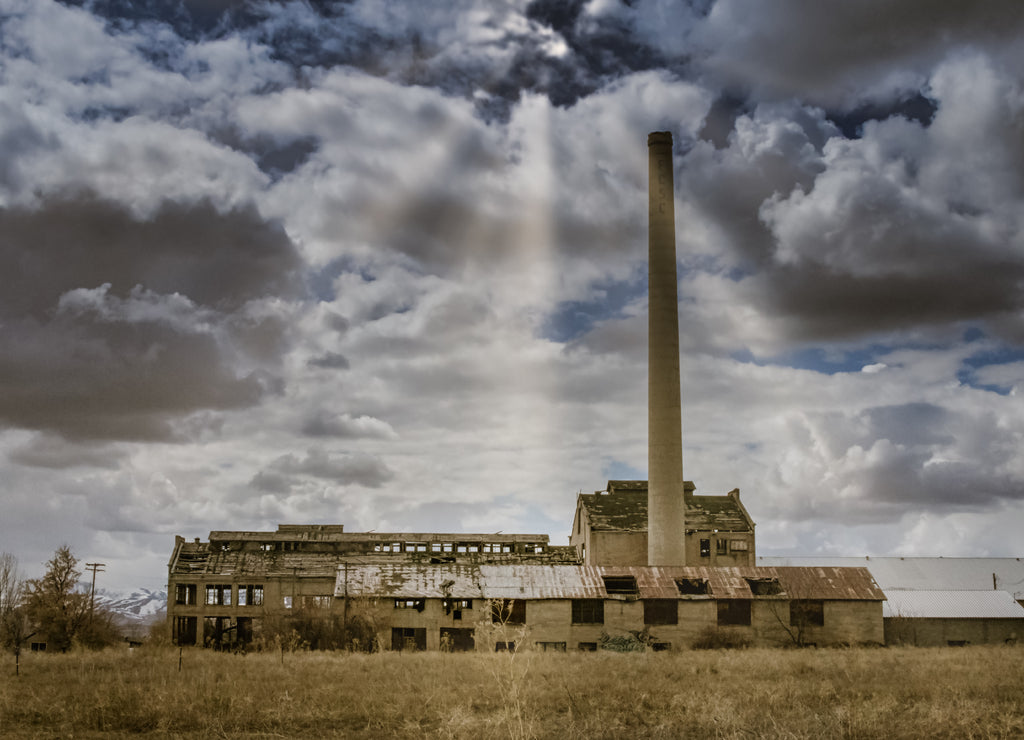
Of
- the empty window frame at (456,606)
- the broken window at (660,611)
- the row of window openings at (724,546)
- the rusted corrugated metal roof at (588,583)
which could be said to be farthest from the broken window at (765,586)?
the row of window openings at (724,546)

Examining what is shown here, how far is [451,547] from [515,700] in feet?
156

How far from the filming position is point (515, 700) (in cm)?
979

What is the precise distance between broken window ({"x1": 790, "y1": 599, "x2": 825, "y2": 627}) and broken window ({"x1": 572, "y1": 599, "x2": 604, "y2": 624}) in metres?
8.97

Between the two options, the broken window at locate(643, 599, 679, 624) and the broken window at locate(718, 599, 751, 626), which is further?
the broken window at locate(718, 599, 751, 626)

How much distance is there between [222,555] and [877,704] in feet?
144

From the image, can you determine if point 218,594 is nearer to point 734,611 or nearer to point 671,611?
point 671,611

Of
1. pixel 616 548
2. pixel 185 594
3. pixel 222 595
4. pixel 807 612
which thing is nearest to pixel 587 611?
pixel 807 612

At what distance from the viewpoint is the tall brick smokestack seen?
44.1 m

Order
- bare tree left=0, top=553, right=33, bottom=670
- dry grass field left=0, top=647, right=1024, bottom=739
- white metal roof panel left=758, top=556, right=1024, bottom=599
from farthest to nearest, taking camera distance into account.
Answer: white metal roof panel left=758, top=556, right=1024, bottom=599, bare tree left=0, top=553, right=33, bottom=670, dry grass field left=0, top=647, right=1024, bottom=739

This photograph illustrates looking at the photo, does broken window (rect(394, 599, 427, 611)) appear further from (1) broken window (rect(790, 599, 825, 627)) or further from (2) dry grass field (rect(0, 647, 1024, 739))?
(1) broken window (rect(790, 599, 825, 627))

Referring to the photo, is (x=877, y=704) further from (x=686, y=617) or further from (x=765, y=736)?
(x=686, y=617)

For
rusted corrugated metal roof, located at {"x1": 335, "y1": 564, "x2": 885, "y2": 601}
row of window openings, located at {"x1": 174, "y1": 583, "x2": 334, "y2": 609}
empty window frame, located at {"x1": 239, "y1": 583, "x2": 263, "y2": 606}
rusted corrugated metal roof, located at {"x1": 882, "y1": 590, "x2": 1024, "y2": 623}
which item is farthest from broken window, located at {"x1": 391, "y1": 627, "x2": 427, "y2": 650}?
rusted corrugated metal roof, located at {"x1": 882, "y1": 590, "x2": 1024, "y2": 623}

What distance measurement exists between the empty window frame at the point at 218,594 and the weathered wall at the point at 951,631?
117 ft

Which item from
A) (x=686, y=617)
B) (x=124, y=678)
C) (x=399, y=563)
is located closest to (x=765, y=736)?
(x=124, y=678)
